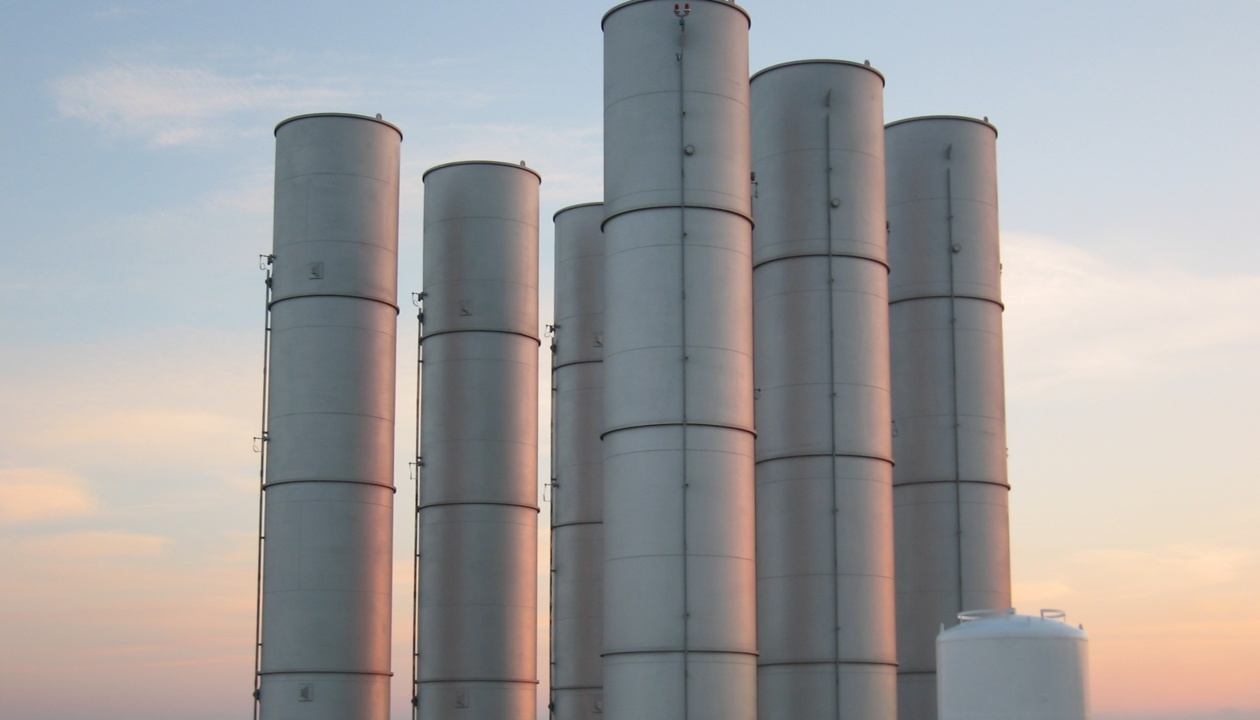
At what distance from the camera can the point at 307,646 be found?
138 ft

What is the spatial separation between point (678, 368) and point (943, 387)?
519 inches

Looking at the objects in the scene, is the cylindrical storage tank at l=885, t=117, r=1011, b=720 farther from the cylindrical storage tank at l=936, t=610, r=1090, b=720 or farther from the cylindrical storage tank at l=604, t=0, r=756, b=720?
the cylindrical storage tank at l=936, t=610, r=1090, b=720

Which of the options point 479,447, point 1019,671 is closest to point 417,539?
point 479,447

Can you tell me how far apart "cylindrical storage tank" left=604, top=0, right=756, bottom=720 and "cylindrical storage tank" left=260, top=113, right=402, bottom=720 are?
9.07 meters

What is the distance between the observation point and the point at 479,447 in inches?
1912

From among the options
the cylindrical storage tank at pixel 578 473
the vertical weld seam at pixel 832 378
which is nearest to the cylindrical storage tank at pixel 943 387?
the vertical weld seam at pixel 832 378

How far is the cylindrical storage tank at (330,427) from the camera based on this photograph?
139ft

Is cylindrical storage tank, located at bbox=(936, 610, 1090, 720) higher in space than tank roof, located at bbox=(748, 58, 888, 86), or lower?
lower

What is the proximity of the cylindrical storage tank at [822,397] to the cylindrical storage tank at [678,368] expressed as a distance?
11.9 feet

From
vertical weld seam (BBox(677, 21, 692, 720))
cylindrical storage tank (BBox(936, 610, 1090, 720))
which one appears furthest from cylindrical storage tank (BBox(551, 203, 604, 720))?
cylindrical storage tank (BBox(936, 610, 1090, 720))

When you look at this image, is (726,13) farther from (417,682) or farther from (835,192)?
(417,682)

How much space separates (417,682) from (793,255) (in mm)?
17657

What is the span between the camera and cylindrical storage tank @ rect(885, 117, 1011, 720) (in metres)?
45.6

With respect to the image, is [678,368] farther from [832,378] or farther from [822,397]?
[832,378]
